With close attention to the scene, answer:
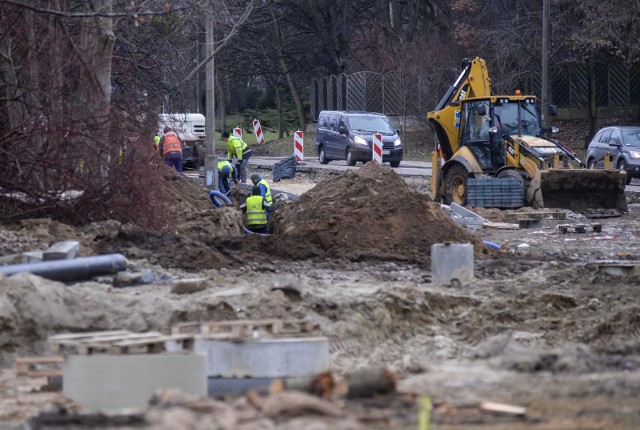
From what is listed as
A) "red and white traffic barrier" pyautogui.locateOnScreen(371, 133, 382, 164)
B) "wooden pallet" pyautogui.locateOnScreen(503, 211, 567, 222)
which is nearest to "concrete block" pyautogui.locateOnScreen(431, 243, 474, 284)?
"wooden pallet" pyautogui.locateOnScreen(503, 211, 567, 222)

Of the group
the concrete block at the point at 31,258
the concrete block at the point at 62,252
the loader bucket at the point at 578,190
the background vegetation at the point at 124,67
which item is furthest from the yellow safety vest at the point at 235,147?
the concrete block at the point at 31,258

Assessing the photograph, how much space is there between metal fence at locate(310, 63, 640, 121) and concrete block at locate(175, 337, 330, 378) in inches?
1528

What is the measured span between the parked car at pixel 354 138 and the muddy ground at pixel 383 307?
17.5 meters

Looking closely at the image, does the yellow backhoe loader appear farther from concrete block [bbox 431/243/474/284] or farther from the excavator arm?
concrete block [bbox 431/243/474/284]

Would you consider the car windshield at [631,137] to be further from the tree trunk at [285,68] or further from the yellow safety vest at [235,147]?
the tree trunk at [285,68]

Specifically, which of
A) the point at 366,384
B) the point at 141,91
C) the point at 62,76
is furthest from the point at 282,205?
the point at 366,384

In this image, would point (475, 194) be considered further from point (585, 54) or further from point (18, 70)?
point (585, 54)

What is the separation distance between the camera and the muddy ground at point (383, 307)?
684 centimetres

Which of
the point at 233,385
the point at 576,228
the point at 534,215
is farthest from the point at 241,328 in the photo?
the point at 534,215

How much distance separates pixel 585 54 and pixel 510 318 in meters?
33.4

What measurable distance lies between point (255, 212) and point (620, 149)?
12.9 metres

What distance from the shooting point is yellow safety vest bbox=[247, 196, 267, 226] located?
1956 centimetres

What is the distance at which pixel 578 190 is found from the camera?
2275 centimetres

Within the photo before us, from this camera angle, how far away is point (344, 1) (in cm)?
5328
